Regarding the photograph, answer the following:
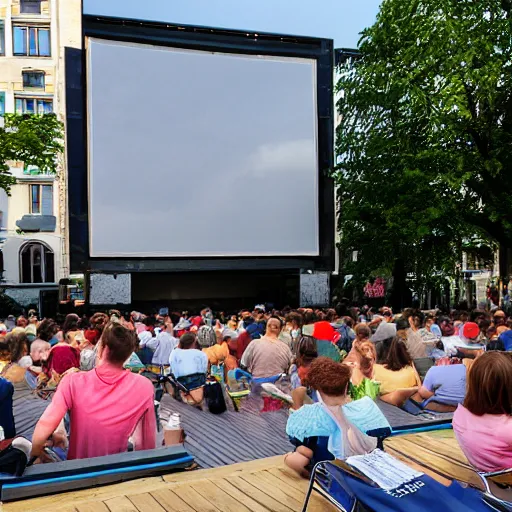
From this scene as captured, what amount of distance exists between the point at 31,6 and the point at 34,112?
5.40 metres

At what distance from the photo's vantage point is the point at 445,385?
557 centimetres

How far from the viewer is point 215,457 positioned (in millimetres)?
5156

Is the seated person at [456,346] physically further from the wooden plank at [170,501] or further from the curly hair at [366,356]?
the wooden plank at [170,501]

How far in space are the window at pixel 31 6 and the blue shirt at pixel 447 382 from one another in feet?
95.1

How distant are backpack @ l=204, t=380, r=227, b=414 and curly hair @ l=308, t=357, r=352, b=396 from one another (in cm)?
374

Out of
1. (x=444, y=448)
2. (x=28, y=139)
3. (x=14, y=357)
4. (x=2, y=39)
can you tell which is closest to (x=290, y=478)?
(x=444, y=448)

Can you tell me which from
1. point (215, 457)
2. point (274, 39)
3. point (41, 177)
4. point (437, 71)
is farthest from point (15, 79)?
point (215, 457)

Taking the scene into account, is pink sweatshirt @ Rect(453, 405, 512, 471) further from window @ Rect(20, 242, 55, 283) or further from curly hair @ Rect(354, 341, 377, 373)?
window @ Rect(20, 242, 55, 283)

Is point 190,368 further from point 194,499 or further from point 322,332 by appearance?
point 194,499

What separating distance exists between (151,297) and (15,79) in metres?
12.8

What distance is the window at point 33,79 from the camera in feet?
92.5

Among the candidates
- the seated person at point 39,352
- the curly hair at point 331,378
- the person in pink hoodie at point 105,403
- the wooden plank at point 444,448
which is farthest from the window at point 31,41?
the curly hair at point 331,378

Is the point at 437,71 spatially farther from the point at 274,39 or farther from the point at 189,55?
the point at 189,55

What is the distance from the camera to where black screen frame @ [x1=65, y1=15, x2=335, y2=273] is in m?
18.5
